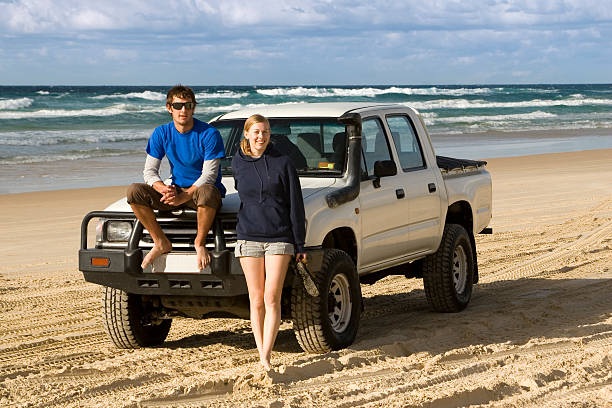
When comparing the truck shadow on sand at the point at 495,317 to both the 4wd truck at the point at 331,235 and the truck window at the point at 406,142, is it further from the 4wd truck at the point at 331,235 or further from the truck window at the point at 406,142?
the truck window at the point at 406,142

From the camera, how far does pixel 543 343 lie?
7.17 m

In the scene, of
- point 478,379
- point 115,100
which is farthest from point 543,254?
point 115,100

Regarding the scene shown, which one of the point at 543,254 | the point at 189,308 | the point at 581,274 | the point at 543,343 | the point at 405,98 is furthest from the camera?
the point at 405,98

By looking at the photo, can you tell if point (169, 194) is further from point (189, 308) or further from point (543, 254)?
point (543, 254)

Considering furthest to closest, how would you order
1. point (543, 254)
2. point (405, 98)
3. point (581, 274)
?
point (405, 98) < point (543, 254) < point (581, 274)

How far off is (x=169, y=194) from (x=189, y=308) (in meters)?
0.90

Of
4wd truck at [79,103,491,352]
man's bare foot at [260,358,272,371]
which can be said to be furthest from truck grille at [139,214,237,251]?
man's bare foot at [260,358,272,371]

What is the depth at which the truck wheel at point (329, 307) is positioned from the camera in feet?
21.5

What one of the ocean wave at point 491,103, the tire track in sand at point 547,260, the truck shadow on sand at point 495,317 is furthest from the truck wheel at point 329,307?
the ocean wave at point 491,103

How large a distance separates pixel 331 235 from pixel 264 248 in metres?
1.11

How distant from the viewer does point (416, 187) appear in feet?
26.3

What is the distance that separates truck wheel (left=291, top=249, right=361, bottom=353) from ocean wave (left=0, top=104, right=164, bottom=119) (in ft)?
129

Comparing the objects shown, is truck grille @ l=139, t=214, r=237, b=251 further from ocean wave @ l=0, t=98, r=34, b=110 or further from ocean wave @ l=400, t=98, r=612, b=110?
Answer: ocean wave @ l=400, t=98, r=612, b=110

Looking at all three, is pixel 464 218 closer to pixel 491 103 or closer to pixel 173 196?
pixel 173 196
